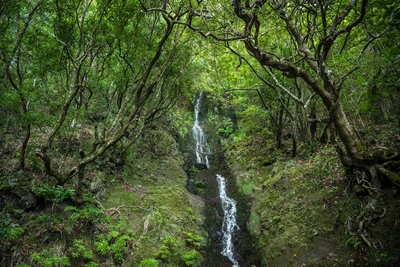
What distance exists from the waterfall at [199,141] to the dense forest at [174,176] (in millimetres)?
6089

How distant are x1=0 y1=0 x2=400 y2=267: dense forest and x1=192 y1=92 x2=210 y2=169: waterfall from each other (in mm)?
6089

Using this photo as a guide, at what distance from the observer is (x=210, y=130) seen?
26469 mm

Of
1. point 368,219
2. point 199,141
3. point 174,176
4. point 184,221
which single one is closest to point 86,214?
point 184,221

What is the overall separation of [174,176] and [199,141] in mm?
9036

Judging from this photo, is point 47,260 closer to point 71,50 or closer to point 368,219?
point 71,50

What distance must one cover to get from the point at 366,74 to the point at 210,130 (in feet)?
60.5

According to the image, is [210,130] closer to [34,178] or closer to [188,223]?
[188,223]

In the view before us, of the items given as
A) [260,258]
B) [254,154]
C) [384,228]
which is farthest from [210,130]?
[384,228]

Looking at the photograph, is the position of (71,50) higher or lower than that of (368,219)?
higher

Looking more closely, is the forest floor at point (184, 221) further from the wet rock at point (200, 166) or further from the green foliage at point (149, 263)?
the wet rock at point (200, 166)

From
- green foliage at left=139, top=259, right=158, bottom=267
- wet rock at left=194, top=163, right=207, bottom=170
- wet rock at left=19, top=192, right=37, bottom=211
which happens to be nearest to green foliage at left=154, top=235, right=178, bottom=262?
green foliage at left=139, top=259, right=158, bottom=267

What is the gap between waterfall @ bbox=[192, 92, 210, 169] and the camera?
21.4 meters

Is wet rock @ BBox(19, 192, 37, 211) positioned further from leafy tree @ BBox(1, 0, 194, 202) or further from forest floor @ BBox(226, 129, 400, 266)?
forest floor @ BBox(226, 129, 400, 266)

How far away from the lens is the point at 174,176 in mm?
15570
